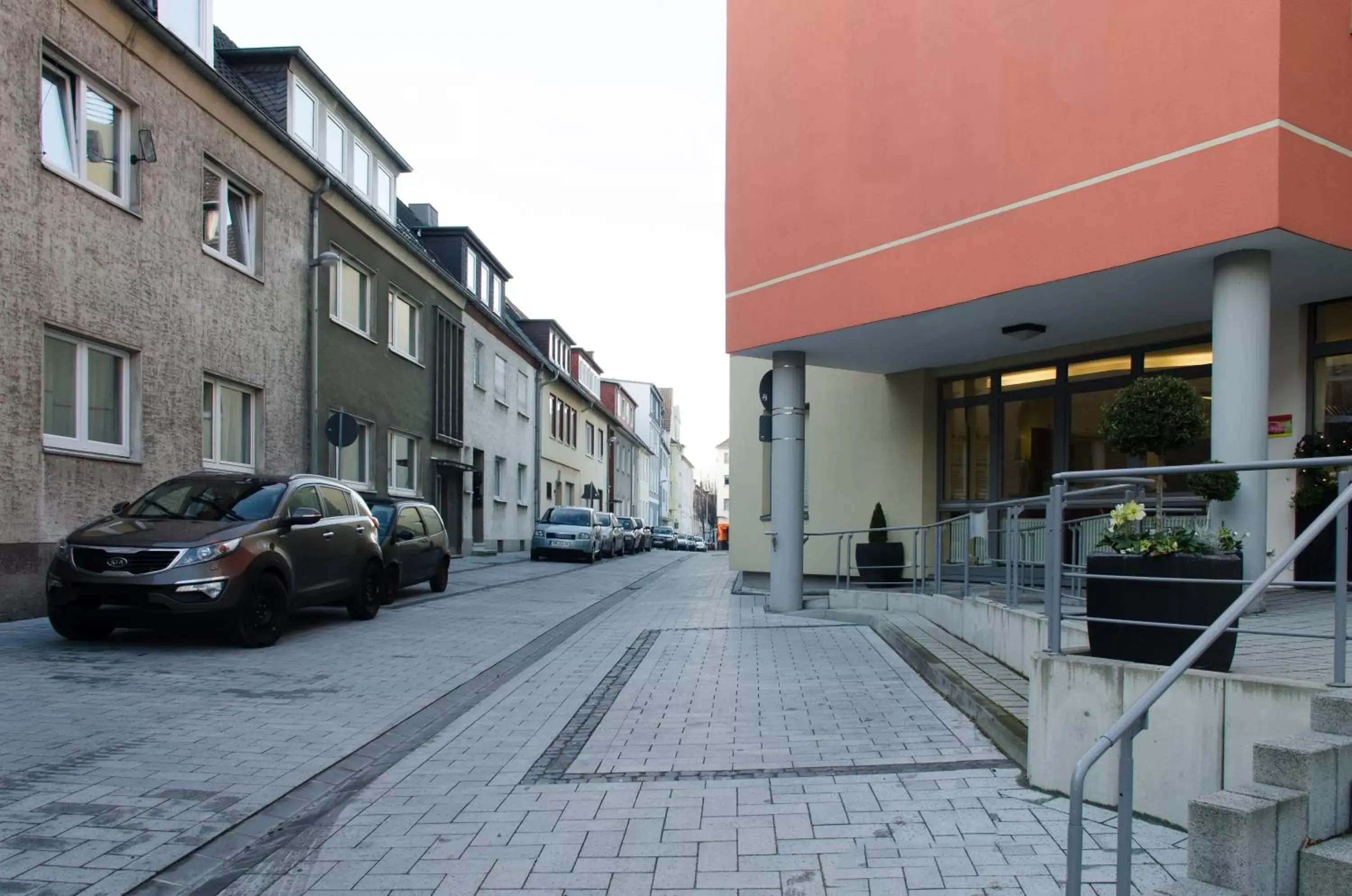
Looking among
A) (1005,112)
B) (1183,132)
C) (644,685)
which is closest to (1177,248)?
(1183,132)

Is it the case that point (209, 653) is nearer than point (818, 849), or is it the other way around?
point (818, 849)

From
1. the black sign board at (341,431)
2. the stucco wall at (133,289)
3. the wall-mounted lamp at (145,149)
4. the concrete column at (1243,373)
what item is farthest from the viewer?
the black sign board at (341,431)

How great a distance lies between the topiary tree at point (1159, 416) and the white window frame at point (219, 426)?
12.6 m

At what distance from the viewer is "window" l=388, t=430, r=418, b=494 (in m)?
23.5

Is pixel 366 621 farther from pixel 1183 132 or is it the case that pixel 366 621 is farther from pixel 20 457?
pixel 1183 132

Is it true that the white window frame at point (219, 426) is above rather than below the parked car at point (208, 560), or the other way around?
above

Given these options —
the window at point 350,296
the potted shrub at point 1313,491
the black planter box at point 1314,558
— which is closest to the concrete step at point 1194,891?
the black planter box at point 1314,558

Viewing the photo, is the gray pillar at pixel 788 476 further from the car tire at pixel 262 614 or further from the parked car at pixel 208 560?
the car tire at pixel 262 614

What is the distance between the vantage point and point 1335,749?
360cm

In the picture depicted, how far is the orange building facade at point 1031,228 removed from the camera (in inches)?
324

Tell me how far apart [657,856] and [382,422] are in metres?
19.2

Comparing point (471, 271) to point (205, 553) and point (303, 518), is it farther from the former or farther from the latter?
point (205, 553)

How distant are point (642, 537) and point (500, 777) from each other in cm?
3862

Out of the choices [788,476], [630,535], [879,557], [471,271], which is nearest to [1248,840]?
[788,476]
